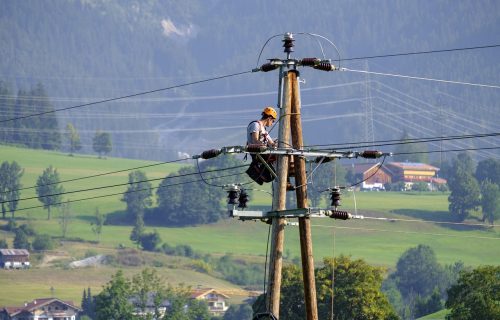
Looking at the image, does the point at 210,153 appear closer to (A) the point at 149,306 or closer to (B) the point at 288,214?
(B) the point at 288,214

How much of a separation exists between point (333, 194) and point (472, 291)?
6425 cm

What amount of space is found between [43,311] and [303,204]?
159154 mm

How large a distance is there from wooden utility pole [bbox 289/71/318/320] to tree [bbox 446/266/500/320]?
5988cm

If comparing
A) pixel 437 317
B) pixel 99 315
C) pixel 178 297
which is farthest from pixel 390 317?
pixel 178 297

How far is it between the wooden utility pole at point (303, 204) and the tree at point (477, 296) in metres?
59.9

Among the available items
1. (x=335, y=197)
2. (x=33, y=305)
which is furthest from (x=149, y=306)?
(x=335, y=197)

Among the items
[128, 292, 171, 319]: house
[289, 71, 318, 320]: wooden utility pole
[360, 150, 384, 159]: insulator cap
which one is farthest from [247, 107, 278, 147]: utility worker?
[128, 292, 171, 319]: house

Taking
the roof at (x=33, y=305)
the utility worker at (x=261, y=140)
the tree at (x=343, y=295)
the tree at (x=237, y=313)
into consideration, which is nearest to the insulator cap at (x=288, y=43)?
A: the utility worker at (x=261, y=140)

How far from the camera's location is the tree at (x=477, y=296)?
92812mm

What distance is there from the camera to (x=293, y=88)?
3306 centimetres

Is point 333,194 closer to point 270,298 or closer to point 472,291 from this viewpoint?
point 270,298

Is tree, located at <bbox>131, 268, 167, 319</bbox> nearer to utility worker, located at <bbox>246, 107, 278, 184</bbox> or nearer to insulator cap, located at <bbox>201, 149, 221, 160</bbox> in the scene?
insulator cap, located at <bbox>201, 149, 221, 160</bbox>

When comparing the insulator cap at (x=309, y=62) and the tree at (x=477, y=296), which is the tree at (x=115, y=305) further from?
the insulator cap at (x=309, y=62)

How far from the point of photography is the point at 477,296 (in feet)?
308
